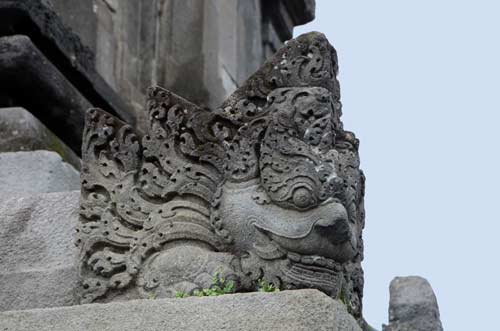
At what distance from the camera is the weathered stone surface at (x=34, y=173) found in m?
5.98

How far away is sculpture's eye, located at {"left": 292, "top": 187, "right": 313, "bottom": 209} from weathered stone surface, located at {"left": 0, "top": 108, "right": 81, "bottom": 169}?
1.84m

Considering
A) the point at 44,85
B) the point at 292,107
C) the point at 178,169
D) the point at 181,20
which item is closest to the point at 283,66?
the point at 292,107

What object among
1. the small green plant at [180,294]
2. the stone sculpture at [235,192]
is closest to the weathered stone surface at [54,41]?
the stone sculpture at [235,192]

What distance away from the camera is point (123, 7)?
8.55m

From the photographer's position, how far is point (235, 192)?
4961 millimetres

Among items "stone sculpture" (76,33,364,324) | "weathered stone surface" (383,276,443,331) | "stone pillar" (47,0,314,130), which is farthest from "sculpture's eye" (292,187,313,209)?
"stone pillar" (47,0,314,130)

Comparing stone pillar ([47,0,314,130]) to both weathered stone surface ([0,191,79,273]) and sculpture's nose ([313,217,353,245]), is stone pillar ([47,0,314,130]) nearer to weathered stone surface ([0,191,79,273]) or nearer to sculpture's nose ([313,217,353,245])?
weathered stone surface ([0,191,79,273])

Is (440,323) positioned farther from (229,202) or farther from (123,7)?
(123,7)

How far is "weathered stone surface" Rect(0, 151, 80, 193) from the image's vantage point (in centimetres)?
598

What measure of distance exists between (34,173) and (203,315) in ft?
5.64

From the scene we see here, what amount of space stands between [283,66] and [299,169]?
1.55ft

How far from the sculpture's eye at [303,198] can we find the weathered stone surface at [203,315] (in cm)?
42

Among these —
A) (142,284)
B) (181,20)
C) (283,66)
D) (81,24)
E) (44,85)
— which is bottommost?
(142,284)

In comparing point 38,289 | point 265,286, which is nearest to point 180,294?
point 265,286
